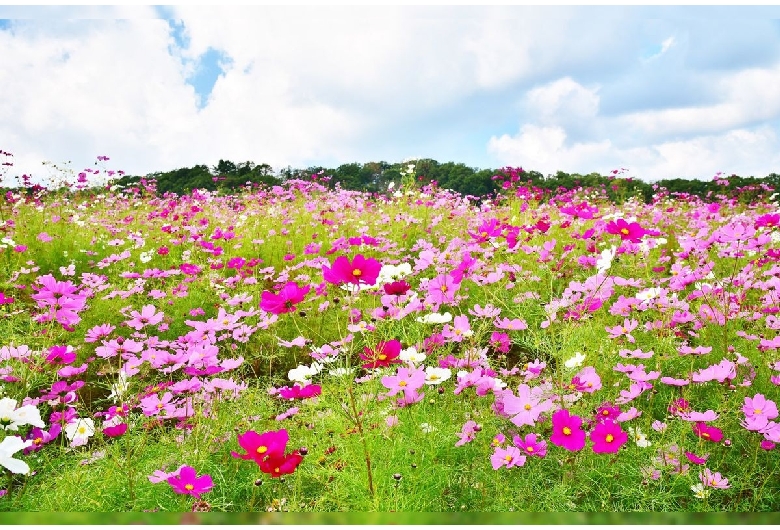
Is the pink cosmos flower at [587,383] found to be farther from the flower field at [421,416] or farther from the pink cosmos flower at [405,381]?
the pink cosmos flower at [405,381]

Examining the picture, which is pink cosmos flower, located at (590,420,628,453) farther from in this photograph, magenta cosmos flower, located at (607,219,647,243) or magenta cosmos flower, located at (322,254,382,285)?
magenta cosmos flower, located at (322,254,382,285)

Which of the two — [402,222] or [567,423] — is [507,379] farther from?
[402,222]

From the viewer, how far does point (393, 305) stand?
5.94ft

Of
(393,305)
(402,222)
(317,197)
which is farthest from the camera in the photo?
(317,197)

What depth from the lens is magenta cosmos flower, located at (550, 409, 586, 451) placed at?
1259mm

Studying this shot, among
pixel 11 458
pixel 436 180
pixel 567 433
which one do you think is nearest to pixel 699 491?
pixel 567 433

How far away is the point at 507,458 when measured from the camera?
1339 mm

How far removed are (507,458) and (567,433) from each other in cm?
16

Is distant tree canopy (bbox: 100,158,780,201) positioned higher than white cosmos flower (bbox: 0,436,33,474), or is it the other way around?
distant tree canopy (bbox: 100,158,780,201)

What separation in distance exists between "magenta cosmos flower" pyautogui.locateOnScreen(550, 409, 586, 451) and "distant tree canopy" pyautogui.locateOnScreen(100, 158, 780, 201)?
16.8ft

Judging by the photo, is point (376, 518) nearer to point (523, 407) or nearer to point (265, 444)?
point (265, 444)

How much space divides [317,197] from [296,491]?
5863 mm

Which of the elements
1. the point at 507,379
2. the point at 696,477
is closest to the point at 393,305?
the point at 507,379

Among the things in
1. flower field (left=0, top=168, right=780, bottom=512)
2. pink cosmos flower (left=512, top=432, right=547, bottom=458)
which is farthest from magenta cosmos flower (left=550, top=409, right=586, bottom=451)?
pink cosmos flower (left=512, top=432, right=547, bottom=458)
